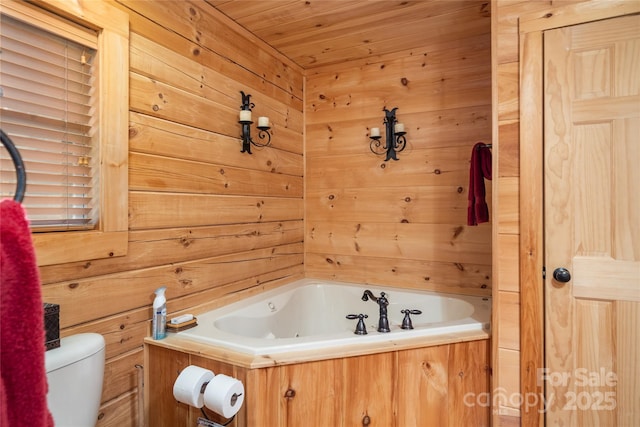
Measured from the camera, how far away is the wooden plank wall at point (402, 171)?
2.35 m

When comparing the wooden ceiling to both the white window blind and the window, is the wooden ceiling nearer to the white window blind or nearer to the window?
the window

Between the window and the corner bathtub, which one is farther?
the corner bathtub

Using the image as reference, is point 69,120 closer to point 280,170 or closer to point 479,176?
point 280,170

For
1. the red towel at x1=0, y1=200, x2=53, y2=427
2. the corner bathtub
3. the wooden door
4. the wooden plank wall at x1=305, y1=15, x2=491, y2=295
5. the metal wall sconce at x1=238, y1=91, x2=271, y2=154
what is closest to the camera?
the red towel at x1=0, y1=200, x2=53, y2=427

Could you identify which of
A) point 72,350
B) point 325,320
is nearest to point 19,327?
point 72,350

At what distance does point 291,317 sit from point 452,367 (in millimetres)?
1146

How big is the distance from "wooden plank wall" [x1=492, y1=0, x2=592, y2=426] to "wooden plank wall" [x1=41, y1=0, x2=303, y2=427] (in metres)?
1.43

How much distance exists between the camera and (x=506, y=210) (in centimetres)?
155

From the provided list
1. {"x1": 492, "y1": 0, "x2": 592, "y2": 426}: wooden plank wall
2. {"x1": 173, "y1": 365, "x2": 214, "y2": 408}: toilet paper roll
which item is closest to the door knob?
{"x1": 492, "y1": 0, "x2": 592, "y2": 426}: wooden plank wall

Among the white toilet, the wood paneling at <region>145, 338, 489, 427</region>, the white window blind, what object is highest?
the white window blind

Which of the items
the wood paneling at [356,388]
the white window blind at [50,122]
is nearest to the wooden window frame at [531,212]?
the wood paneling at [356,388]

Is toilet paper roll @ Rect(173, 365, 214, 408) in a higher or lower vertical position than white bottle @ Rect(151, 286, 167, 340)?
lower

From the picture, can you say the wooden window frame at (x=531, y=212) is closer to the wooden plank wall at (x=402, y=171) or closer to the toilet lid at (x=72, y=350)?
the wooden plank wall at (x=402, y=171)

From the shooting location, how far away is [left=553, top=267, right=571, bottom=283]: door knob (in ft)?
4.76
